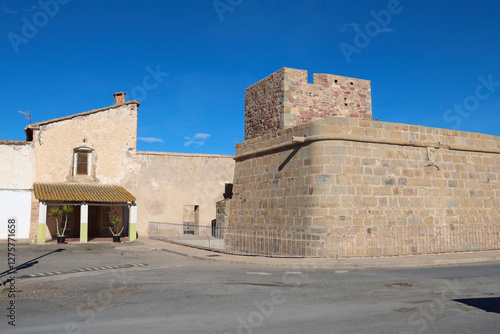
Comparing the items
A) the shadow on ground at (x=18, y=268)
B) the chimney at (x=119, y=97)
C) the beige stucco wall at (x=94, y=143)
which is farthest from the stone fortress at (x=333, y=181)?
the shadow on ground at (x=18, y=268)

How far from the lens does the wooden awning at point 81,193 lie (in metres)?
19.1

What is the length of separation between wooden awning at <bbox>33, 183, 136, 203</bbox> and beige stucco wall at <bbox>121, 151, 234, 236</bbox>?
149 centimetres

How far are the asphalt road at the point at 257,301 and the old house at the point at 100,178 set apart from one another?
1110cm

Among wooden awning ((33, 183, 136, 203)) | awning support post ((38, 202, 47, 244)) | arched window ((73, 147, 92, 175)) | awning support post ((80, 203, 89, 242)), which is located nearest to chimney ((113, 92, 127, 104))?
arched window ((73, 147, 92, 175))

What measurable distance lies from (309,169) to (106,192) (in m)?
12.7

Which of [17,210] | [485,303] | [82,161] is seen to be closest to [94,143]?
[82,161]

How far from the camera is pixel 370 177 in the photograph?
1253cm

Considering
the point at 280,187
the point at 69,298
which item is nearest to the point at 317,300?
the point at 69,298

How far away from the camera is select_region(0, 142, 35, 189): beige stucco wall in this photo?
20312mm

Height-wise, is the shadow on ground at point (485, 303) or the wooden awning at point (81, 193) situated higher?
the wooden awning at point (81, 193)

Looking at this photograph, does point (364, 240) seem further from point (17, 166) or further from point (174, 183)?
point (17, 166)

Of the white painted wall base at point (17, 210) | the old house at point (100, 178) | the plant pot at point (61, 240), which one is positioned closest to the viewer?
the plant pot at point (61, 240)

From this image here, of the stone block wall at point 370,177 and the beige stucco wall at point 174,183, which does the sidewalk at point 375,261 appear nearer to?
the stone block wall at point 370,177

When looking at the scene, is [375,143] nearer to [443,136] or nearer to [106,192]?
[443,136]
